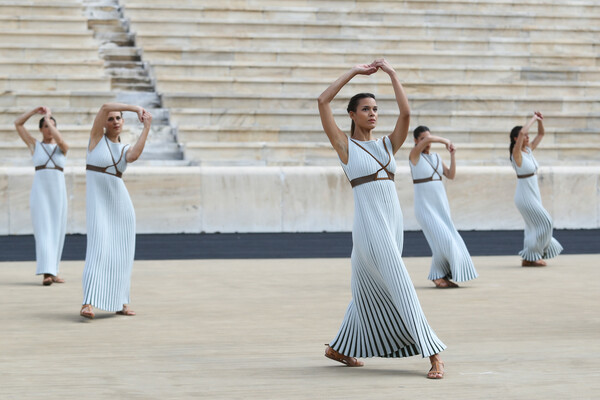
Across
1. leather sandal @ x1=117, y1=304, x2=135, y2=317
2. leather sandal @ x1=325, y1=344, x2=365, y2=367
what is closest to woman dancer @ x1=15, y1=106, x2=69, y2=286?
leather sandal @ x1=117, y1=304, x2=135, y2=317

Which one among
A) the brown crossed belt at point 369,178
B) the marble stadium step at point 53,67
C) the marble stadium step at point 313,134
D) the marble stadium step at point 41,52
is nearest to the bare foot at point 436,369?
the brown crossed belt at point 369,178

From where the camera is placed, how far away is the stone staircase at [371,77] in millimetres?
19797

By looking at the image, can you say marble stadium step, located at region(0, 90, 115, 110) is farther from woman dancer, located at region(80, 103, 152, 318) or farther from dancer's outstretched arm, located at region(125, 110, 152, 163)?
dancer's outstretched arm, located at region(125, 110, 152, 163)

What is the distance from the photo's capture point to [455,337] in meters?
7.31

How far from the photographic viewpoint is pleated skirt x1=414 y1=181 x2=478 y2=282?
1073cm

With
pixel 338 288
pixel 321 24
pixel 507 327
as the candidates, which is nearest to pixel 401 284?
pixel 507 327

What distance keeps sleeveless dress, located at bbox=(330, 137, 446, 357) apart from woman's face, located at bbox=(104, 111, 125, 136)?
337cm

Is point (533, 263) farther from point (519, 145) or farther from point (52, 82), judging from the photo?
point (52, 82)

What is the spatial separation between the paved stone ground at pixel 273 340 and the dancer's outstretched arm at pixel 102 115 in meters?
1.62

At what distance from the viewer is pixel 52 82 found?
66.1 feet

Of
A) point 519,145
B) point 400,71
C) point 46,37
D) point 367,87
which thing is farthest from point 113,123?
point 46,37

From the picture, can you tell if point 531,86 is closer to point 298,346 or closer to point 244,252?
point 244,252

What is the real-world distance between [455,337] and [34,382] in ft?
10.3

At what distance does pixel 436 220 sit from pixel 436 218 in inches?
0.9
